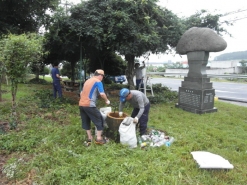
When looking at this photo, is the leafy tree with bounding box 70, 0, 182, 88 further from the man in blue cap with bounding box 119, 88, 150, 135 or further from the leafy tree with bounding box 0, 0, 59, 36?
the man in blue cap with bounding box 119, 88, 150, 135

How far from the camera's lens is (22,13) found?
9.38m

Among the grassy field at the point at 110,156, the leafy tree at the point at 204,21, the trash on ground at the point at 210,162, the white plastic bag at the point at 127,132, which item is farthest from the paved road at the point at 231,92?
the white plastic bag at the point at 127,132

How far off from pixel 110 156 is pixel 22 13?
29.4ft

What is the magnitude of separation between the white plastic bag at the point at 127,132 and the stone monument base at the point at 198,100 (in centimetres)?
420

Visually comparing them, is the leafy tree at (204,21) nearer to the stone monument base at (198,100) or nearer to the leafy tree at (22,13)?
the stone monument base at (198,100)

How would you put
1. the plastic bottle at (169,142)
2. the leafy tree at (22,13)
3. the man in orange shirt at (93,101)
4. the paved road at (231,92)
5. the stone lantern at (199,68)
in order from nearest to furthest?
the man in orange shirt at (93,101) → the plastic bottle at (169,142) → the stone lantern at (199,68) → the leafy tree at (22,13) → the paved road at (231,92)

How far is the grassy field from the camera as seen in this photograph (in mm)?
2924

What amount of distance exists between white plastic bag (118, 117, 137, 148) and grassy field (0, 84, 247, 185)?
13 centimetres

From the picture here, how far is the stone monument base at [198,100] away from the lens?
23.7 ft

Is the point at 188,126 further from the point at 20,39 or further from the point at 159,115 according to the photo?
the point at 20,39

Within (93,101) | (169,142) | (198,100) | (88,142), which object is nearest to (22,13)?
(93,101)

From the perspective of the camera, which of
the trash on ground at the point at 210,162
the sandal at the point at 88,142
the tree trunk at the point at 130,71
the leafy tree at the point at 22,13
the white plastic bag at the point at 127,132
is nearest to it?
the trash on ground at the point at 210,162

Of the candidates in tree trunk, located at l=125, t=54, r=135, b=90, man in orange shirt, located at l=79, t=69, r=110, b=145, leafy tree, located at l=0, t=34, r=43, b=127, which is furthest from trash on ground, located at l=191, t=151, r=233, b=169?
tree trunk, located at l=125, t=54, r=135, b=90

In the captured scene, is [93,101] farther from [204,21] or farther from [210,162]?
[204,21]
